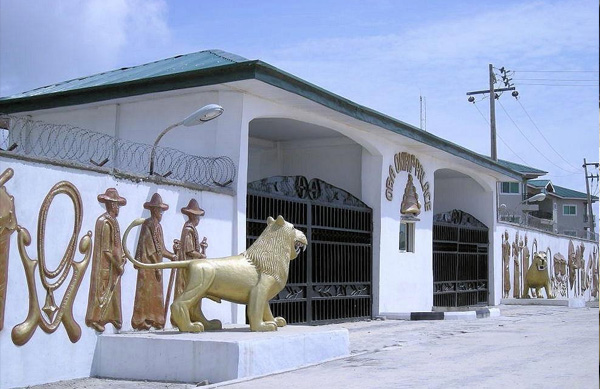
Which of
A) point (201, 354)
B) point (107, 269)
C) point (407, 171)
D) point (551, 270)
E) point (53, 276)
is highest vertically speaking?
point (407, 171)

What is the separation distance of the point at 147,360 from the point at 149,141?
580 centimetres

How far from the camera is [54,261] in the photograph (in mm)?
9680

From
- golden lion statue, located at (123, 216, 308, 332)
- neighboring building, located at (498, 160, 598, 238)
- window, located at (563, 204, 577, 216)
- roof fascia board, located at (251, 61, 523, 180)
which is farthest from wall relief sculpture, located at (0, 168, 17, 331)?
window, located at (563, 204, 577, 216)

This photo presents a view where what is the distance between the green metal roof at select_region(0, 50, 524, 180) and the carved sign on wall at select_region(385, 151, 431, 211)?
101 centimetres

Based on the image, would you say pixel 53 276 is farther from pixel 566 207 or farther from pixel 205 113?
pixel 566 207

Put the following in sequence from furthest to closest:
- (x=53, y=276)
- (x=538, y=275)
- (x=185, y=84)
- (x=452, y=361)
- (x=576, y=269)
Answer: (x=576, y=269), (x=538, y=275), (x=185, y=84), (x=452, y=361), (x=53, y=276)

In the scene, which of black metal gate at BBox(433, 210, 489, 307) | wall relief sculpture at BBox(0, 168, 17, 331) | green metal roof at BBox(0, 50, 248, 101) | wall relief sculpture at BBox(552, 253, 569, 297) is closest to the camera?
wall relief sculpture at BBox(0, 168, 17, 331)

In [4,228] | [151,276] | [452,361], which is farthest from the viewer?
[151,276]

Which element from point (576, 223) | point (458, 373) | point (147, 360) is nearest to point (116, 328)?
point (147, 360)

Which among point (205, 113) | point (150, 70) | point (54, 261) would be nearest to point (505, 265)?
point (150, 70)

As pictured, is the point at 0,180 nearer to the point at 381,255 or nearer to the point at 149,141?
the point at 149,141

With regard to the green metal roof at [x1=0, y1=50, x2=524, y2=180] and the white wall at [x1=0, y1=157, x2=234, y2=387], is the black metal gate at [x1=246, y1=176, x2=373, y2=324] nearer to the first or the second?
the green metal roof at [x1=0, y1=50, x2=524, y2=180]

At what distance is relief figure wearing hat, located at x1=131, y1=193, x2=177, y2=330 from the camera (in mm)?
11078

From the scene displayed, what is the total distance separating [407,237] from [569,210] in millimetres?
47778
